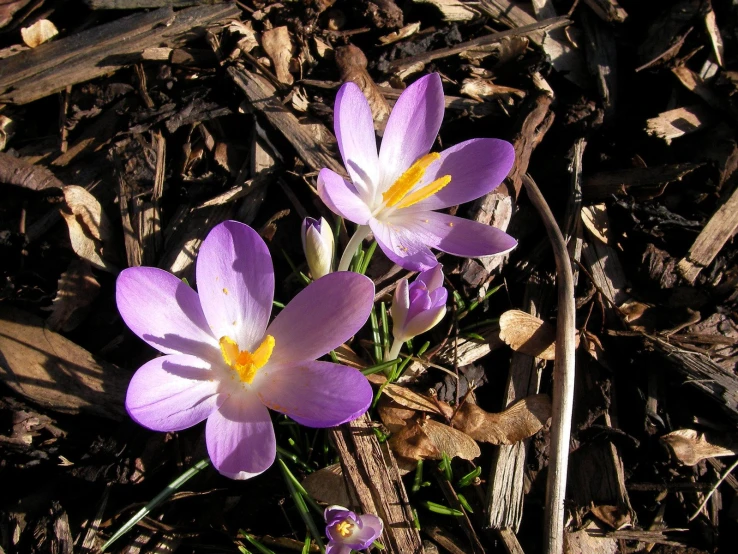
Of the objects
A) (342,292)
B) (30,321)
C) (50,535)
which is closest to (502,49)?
(342,292)

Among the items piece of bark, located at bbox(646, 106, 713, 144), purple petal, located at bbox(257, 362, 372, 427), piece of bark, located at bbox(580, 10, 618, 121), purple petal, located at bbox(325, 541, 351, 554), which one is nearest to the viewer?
purple petal, located at bbox(257, 362, 372, 427)

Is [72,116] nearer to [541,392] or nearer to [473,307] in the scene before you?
[473,307]

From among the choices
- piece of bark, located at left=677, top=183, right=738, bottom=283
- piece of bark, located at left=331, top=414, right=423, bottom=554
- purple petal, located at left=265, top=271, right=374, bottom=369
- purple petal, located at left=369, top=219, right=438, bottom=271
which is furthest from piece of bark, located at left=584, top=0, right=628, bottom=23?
piece of bark, located at left=331, top=414, right=423, bottom=554

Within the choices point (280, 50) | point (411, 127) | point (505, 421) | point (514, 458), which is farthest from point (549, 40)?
point (514, 458)

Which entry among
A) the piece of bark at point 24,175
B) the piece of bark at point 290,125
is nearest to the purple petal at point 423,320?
the piece of bark at point 290,125

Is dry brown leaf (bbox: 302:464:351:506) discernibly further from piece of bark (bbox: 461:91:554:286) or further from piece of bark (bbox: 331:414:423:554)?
piece of bark (bbox: 461:91:554:286)
